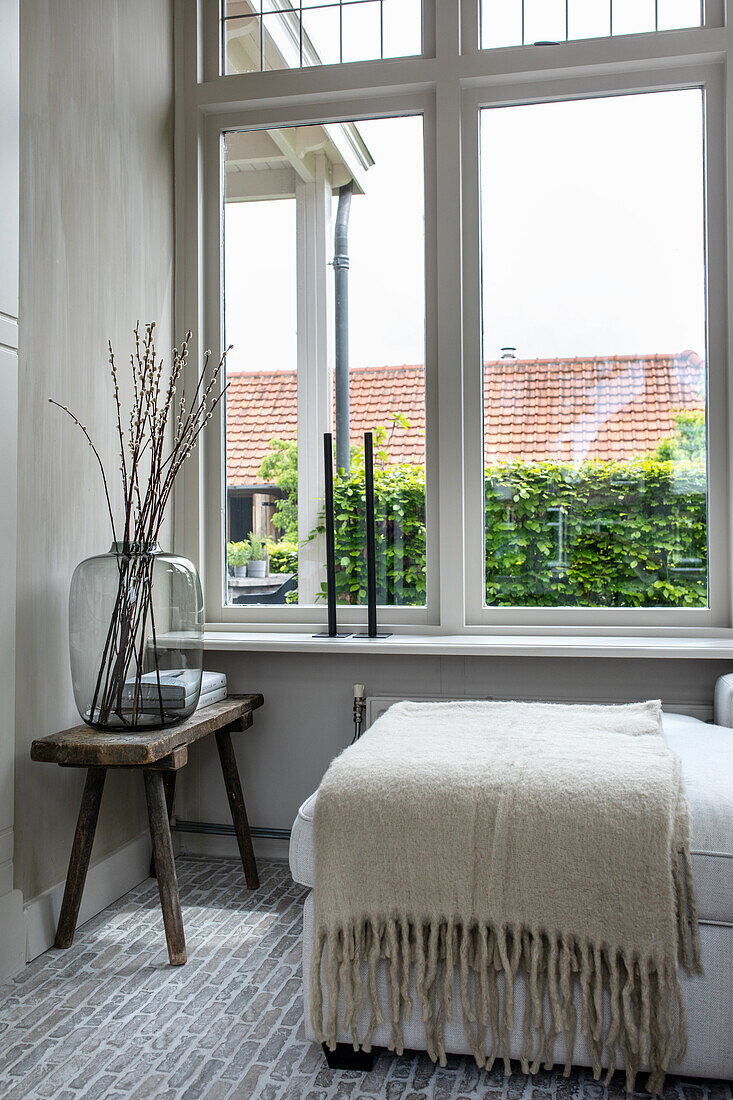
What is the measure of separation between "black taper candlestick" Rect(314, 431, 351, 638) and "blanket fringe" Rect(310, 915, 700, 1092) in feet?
4.02

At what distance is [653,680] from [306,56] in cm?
227

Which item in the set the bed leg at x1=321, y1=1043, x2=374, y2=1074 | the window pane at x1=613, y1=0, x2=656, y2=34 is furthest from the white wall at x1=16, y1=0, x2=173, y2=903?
the window pane at x1=613, y1=0, x2=656, y2=34

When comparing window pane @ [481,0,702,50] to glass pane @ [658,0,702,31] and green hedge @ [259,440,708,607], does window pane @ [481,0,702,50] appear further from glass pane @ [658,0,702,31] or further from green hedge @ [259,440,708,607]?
green hedge @ [259,440,708,607]

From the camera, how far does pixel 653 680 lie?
8.21ft

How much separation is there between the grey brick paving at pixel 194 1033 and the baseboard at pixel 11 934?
0.03 meters

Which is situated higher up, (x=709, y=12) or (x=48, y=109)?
(x=709, y=12)

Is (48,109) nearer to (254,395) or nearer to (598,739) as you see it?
(254,395)

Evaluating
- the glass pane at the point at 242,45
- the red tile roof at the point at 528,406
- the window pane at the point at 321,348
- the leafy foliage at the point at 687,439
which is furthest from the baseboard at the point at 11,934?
the glass pane at the point at 242,45

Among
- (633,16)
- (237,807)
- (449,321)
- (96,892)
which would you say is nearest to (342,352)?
(449,321)

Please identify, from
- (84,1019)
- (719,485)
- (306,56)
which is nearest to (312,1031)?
(84,1019)

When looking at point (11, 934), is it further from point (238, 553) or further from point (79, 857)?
point (238, 553)

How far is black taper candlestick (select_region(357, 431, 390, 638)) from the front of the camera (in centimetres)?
260

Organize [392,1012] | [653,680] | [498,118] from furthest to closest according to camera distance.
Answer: [498,118]
[653,680]
[392,1012]

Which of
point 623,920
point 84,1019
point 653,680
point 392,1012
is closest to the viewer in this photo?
point 623,920
